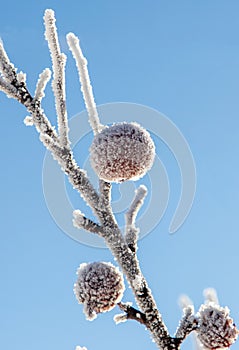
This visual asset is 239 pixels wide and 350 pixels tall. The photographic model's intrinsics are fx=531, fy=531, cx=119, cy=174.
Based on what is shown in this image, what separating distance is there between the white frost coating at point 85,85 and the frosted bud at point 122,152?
0.43 metres

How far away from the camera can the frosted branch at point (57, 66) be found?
2111mm

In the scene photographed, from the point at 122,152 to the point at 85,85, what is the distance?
625 mm

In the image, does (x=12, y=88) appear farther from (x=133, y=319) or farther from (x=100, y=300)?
(x=133, y=319)

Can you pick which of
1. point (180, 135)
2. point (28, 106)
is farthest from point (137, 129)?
point (180, 135)

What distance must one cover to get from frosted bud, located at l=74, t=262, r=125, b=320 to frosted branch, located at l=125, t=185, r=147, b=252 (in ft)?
0.63

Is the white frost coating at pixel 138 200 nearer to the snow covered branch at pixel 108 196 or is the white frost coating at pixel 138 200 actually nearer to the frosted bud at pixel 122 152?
the snow covered branch at pixel 108 196

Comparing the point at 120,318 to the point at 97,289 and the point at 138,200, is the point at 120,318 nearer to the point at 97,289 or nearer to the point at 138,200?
the point at 97,289

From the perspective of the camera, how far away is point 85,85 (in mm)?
2232

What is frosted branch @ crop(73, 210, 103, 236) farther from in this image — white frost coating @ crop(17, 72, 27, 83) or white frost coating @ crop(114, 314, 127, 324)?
white frost coating @ crop(17, 72, 27, 83)

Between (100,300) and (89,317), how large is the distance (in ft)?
0.23

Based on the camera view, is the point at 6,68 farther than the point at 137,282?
Yes

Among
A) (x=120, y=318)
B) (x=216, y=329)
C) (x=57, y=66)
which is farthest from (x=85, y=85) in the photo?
(x=216, y=329)

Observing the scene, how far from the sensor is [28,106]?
2.05m

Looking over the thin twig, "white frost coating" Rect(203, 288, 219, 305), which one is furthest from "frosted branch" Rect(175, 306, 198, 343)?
"white frost coating" Rect(203, 288, 219, 305)
